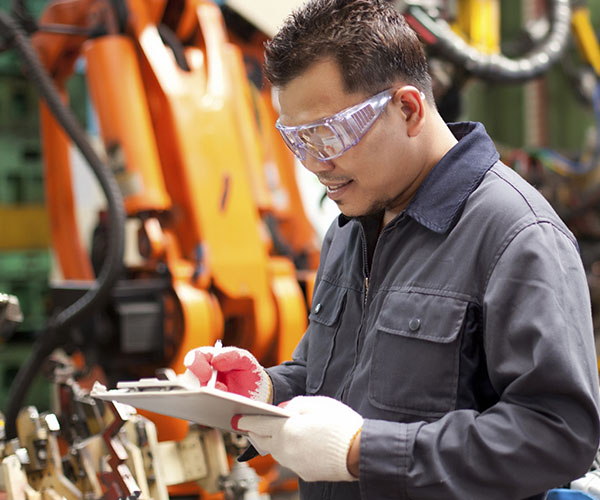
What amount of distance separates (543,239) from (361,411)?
446 mm

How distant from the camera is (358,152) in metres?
1.53

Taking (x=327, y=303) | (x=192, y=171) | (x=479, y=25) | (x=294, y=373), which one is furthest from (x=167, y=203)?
(x=479, y=25)

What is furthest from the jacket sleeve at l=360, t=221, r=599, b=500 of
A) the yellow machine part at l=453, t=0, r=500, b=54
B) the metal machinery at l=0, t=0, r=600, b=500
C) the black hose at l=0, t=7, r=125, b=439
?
the yellow machine part at l=453, t=0, r=500, b=54

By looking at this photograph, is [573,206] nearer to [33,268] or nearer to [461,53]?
[461,53]

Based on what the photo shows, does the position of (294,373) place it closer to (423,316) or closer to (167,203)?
(423,316)

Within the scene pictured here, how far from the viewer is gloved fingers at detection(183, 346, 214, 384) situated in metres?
1.76

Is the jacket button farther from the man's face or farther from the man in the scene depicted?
the man's face

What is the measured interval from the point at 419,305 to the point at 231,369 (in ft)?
1.68

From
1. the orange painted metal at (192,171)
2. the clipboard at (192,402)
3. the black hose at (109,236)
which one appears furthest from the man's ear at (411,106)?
the orange painted metal at (192,171)

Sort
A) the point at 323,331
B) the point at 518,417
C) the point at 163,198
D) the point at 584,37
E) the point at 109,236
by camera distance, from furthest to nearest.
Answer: the point at 584,37, the point at 163,198, the point at 109,236, the point at 323,331, the point at 518,417

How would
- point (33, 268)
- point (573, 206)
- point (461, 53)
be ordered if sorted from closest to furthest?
point (461, 53) < point (33, 268) < point (573, 206)

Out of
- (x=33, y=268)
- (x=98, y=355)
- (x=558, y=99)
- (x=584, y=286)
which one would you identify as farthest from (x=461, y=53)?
(x=558, y=99)

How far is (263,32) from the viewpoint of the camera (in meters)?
4.77

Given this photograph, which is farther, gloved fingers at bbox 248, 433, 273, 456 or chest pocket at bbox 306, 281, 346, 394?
chest pocket at bbox 306, 281, 346, 394
